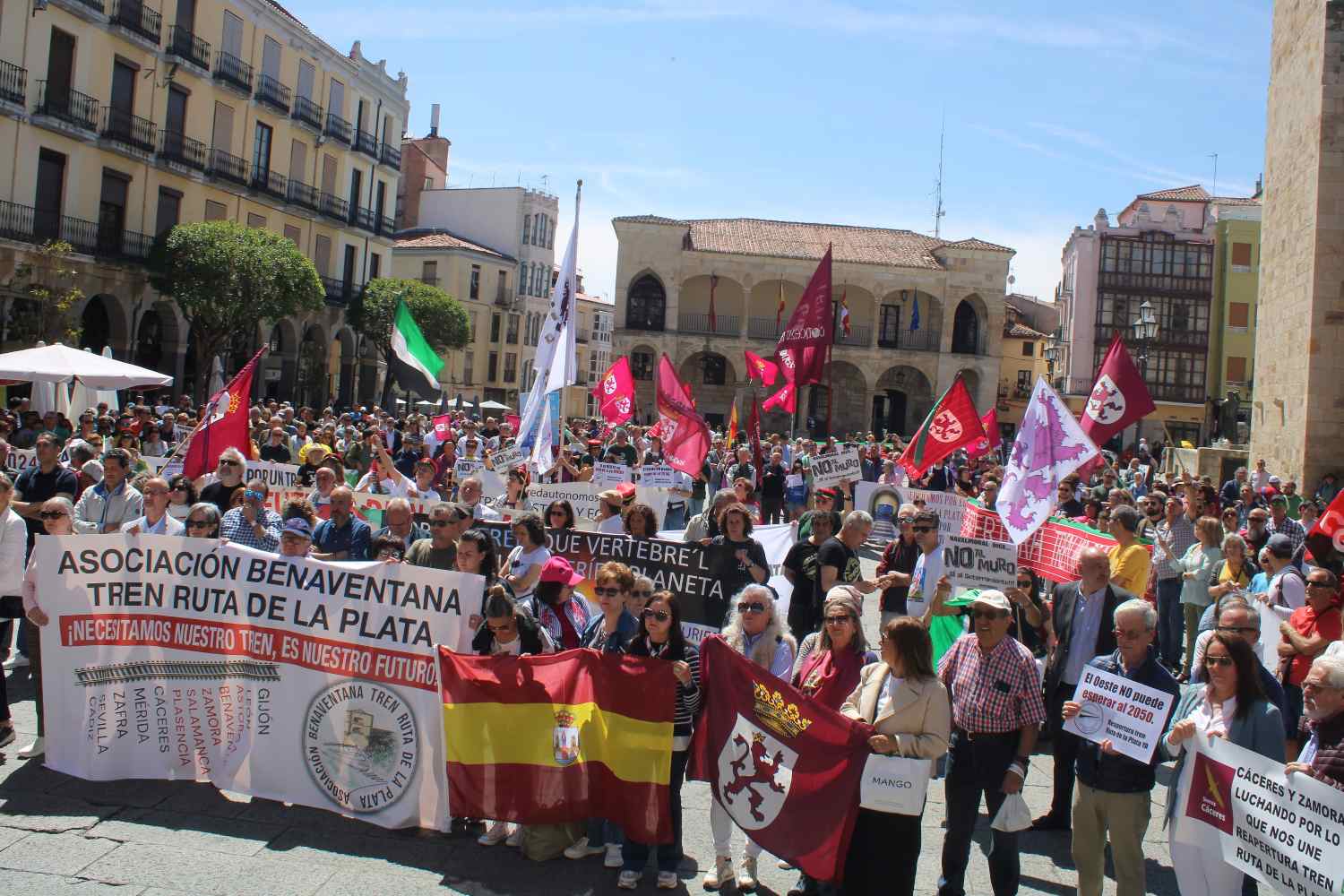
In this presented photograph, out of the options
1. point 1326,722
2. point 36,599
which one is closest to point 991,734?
point 1326,722

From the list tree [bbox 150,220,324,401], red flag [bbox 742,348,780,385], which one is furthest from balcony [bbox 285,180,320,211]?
red flag [bbox 742,348,780,385]

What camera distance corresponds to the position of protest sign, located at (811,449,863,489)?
16.0m

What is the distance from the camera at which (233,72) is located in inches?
1405

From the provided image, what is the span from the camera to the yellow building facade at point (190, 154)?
28.6 meters

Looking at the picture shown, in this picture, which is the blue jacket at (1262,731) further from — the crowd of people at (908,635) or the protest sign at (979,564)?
the protest sign at (979,564)

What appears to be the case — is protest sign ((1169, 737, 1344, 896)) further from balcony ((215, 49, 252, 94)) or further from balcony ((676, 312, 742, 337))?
balcony ((676, 312, 742, 337))

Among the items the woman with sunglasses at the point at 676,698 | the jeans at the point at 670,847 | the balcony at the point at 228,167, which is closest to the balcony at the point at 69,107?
the balcony at the point at 228,167

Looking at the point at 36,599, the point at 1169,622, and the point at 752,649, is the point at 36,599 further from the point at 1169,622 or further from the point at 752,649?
the point at 1169,622

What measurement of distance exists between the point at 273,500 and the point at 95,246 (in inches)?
912

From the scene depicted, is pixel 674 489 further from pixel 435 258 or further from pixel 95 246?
pixel 435 258

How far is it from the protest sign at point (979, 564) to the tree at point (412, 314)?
1301 inches

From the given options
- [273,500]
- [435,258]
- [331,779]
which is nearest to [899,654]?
[331,779]

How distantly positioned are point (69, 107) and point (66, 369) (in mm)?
18546

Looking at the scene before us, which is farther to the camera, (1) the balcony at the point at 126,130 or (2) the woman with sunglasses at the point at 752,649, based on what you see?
(1) the balcony at the point at 126,130
